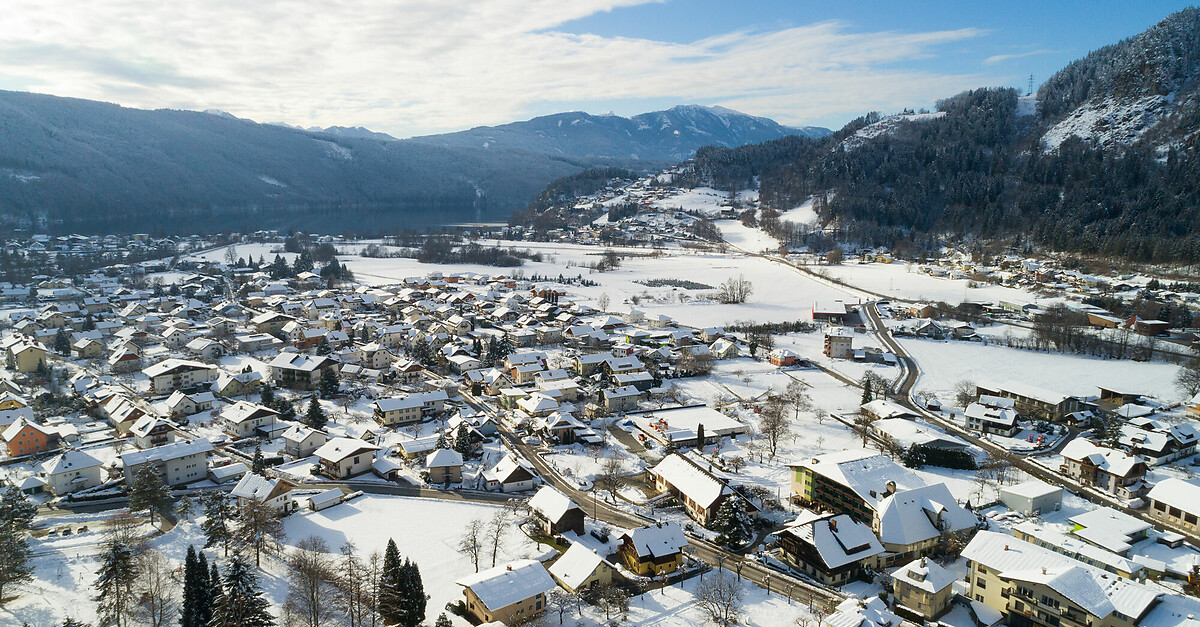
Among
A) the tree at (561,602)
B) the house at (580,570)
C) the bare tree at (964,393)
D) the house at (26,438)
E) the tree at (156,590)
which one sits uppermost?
the house at (26,438)

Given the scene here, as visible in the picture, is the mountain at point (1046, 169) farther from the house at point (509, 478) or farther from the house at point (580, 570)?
the house at point (580, 570)

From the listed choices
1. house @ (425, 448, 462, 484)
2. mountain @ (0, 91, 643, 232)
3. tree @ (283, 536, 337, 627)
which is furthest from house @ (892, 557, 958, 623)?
mountain @ (0, 91, 643, 232)

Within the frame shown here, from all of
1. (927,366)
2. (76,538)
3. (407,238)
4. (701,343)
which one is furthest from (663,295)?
(407,238)

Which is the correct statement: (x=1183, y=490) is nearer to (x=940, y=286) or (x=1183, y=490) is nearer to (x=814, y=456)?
(x=814, y=456)

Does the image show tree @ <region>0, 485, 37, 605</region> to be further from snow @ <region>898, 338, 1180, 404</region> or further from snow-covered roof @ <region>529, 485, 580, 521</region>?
snow @ <region>898, 338, 1180, 404</region>

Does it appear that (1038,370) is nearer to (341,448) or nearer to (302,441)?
(341,448)

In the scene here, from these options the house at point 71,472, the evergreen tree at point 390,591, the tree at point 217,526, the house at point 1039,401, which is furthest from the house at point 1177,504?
the house at point 71,472
